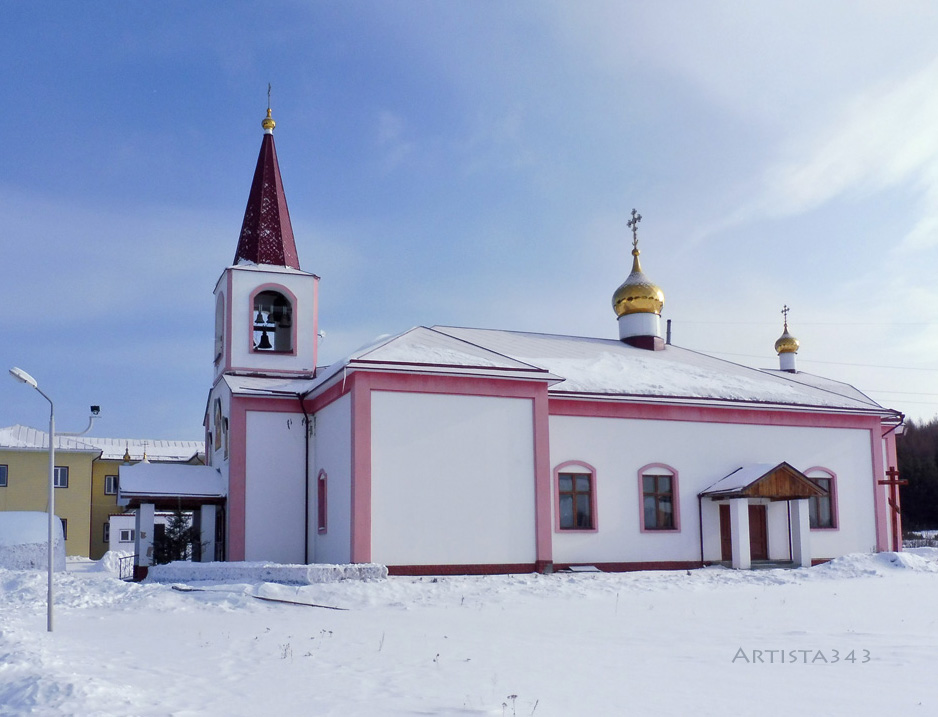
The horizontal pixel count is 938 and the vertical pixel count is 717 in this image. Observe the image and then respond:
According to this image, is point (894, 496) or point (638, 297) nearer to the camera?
point (894, 496)

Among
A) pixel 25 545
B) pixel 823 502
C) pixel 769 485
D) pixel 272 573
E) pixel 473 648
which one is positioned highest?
pixel 769 485

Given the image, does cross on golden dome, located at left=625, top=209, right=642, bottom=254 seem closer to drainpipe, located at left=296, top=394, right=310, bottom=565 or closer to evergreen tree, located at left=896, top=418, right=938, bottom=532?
drainpipe, located at left=296, top=394, right=310, bottom=565

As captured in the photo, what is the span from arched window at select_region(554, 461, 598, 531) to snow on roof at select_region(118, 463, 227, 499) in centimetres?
724

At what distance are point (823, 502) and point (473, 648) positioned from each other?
15.7m

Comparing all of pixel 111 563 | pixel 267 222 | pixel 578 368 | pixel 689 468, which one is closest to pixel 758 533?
pixel 689 468

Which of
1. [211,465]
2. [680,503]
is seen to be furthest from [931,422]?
[211,465]

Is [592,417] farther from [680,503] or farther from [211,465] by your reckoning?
[211,465]

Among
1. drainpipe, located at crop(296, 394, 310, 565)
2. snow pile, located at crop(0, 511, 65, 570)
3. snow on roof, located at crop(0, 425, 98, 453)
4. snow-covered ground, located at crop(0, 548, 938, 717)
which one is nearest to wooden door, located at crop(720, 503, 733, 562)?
snow-covered ground, located at crop(0, 548, 938, 717)

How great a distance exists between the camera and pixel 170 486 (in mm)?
21000

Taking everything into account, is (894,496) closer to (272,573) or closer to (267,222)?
(272,573)

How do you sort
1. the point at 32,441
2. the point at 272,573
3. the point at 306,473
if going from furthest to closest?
the point at 32,441
the point at 306,473
the point at 272,573

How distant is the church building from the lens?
18500mm

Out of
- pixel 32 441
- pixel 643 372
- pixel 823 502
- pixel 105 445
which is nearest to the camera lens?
pixel 643 372

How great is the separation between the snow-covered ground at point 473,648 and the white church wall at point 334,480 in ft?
8.01
